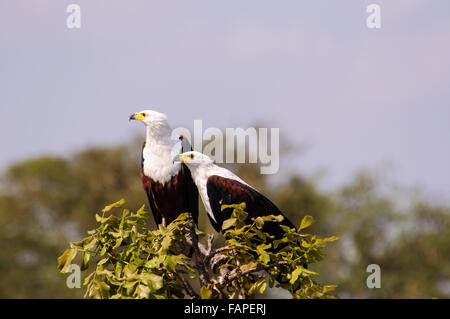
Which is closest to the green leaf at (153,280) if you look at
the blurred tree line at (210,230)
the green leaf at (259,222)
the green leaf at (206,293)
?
the green leaf at (206,293)

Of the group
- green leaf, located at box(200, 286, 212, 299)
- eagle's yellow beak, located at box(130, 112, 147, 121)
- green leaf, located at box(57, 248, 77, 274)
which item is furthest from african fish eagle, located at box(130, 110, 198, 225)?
green leaf, located at box(200, 286, 212, 299)

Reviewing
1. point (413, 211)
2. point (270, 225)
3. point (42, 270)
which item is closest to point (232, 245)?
point (270, 225)

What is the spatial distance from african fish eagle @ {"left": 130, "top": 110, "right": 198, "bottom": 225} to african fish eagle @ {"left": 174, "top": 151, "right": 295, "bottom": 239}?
0.70 m

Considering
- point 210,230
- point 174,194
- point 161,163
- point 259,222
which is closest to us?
point 259,222

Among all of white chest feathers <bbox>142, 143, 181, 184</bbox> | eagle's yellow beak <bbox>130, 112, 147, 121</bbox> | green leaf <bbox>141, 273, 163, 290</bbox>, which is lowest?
green leaf <bbox>141, 273, 163, 290</bbox>

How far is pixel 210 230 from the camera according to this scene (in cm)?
2641

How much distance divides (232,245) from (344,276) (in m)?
26.7

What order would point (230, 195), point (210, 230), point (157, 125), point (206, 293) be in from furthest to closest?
point (210, 230) → point (157, 125) → point (230, 195) → point (206, 293)

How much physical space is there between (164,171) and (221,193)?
109cm

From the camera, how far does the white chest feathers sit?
8.45 meters

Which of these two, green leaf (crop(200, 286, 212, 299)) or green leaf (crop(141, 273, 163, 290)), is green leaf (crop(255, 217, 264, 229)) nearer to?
green leaf (crop(200, 286, 212, 299))

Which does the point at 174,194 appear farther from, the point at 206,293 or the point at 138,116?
the point at 206,293

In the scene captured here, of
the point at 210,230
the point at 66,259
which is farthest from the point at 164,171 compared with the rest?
the point at 210,230
